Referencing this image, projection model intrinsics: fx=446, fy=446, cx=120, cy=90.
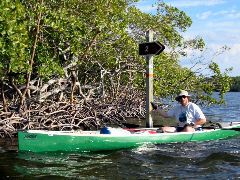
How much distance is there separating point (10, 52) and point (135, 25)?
7852mm

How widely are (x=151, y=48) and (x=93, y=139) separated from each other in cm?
294

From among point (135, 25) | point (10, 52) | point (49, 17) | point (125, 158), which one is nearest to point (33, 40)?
point (49, 17)

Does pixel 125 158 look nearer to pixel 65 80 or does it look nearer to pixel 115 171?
pixel 115 171

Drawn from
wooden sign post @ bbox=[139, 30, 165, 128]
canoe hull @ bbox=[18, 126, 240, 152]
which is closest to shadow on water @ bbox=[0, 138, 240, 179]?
canoe hull @ bbox=[18, 126, 240, 152]

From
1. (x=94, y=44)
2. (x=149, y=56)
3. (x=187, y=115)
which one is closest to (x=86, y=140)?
(x=187, y=115)

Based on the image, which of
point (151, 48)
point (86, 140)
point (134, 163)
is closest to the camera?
point (134, 163)

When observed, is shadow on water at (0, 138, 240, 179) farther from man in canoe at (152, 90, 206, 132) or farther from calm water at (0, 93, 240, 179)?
man in canoe at (152, 90, 206, 132)

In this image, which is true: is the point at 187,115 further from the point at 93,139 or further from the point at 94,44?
the point at 94,44

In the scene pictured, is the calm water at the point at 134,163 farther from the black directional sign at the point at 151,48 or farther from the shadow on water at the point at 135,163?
the black directional sign at the point at 151,48

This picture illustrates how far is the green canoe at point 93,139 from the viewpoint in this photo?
8805mm

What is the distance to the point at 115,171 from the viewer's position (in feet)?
25.7

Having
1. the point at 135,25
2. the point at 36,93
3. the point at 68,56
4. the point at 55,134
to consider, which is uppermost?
the point at 135,25

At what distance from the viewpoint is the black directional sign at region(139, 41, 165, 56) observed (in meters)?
10.7

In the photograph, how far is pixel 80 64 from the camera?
14.3 m
